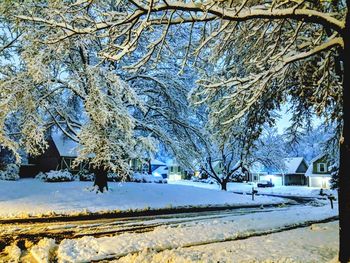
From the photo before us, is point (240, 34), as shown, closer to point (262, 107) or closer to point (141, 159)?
point (262, 107)

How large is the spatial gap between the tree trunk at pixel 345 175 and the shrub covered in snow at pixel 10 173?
2930cm

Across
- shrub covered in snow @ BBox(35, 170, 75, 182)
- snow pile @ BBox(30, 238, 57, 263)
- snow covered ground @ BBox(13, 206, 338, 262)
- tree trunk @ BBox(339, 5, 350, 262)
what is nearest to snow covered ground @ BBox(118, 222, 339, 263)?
snow covered ground @ BBox(13, 206, 338, 262)

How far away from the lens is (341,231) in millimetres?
5695

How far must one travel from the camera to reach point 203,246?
26.7 ft

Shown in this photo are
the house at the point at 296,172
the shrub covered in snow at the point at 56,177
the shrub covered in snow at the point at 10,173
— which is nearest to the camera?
the shrub covered in snow at the point at 56,177

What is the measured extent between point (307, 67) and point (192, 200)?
47.7 feet

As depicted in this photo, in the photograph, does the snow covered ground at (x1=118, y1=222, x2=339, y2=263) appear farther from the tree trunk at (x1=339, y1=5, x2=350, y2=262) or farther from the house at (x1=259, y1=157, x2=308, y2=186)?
the house at (x1=259, y1=157, x2=308, y2=186)

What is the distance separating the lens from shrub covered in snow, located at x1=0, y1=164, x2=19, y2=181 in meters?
28.9

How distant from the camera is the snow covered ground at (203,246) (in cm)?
695

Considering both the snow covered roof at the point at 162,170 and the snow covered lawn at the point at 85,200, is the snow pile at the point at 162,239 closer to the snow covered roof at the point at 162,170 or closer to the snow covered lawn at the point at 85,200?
the snow covered lawn at the point at 85,200

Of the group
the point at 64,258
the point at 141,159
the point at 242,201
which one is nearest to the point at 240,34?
the point at 64,258

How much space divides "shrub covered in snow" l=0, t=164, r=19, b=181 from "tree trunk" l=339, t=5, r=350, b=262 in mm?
29296

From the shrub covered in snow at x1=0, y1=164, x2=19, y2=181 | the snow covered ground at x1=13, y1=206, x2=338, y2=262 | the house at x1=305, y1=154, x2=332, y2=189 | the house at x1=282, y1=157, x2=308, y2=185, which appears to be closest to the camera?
the snow covered ground at x1=13, y1=206, x2=338, y2=262

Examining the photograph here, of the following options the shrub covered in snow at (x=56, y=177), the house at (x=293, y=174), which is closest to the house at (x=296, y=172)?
the house at (x=293, y=174)
